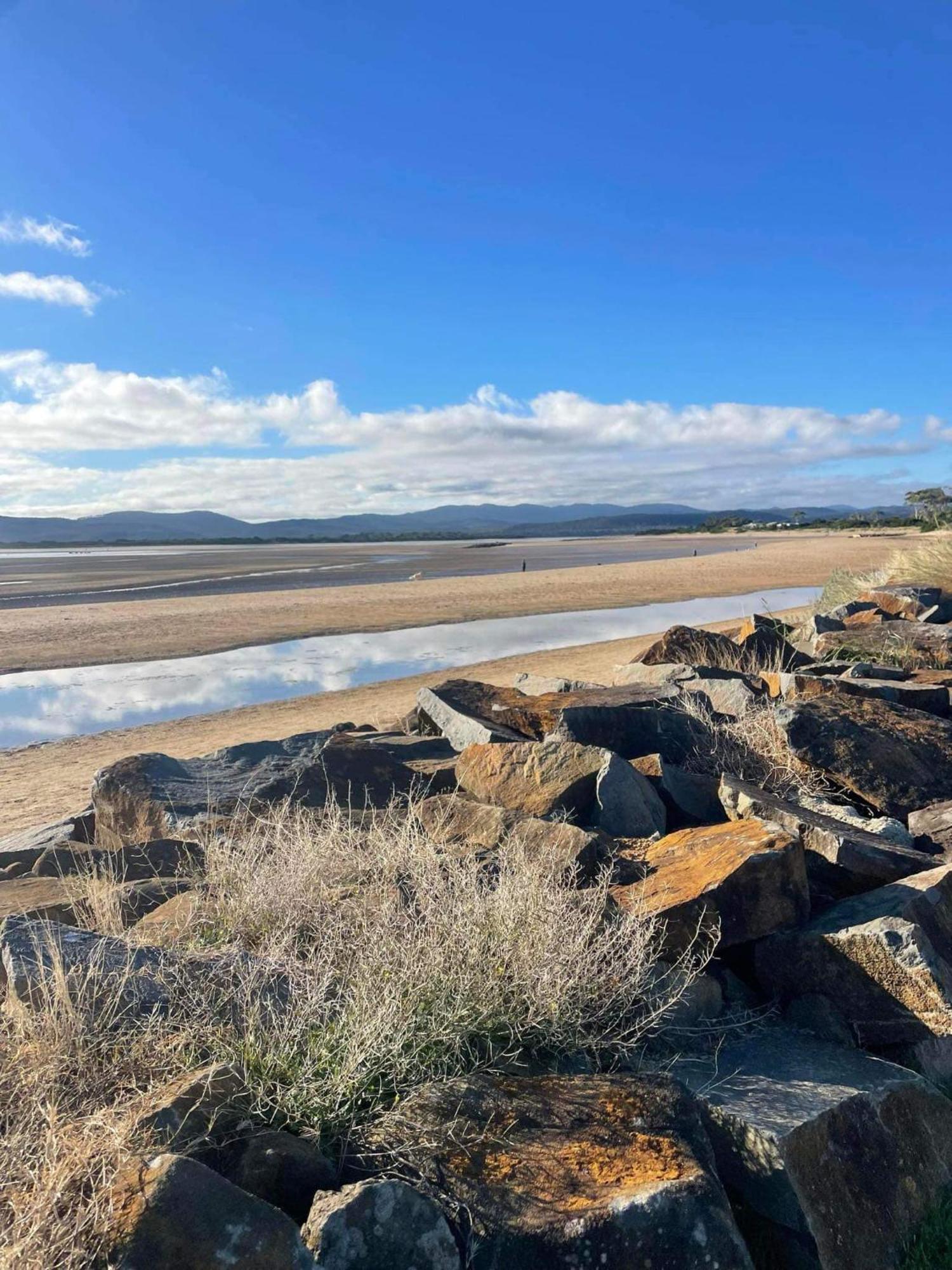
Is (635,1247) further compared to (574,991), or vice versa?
(574,991)

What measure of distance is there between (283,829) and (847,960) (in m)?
3.14

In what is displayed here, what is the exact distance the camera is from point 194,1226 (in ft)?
7.38

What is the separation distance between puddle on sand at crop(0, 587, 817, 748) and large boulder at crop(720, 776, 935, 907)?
41.1 feet

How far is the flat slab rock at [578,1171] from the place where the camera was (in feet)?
8.10

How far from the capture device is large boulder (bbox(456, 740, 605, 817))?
549 centimetres

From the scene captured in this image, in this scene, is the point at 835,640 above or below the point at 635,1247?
above

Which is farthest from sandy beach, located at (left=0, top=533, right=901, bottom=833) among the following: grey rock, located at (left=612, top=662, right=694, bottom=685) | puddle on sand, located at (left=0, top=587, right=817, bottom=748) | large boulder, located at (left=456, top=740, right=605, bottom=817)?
large boulder, located at (left=456, top=740, right=605, bottom=817)

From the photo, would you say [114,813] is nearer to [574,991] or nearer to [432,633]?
[574,991]

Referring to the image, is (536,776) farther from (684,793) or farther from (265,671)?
(265,671)

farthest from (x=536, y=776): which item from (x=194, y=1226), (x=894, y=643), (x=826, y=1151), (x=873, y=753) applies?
(x=894, y=643)

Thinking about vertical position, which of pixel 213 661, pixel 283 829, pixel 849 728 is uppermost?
pixel 849 728

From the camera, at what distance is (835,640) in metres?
9.75

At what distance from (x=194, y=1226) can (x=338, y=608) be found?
29.1 m

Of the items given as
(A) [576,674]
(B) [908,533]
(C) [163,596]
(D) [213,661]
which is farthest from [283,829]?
(B) [908,533]
